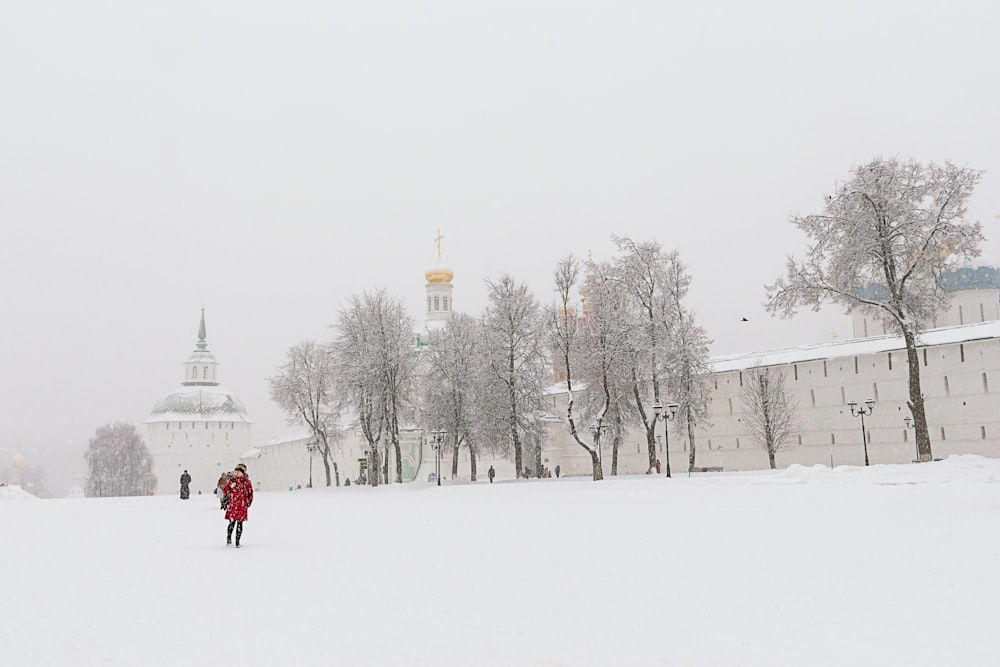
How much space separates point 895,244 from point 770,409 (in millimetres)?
19368

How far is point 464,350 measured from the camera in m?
38.6

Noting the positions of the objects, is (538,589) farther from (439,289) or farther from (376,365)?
(439,289)

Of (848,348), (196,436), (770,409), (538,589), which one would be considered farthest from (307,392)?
(196,436)

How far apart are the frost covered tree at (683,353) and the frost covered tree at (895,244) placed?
6.34 m

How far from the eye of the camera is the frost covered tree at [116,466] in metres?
78.1

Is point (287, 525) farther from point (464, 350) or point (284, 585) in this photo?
point (464, 350)

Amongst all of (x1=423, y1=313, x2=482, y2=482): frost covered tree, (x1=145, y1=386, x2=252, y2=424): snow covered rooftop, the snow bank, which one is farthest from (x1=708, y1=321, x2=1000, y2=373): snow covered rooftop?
(x1=145, y1=386, x2=252, y2=424): snow covered rooftop

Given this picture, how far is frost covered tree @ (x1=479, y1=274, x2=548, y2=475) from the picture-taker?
35188 mm

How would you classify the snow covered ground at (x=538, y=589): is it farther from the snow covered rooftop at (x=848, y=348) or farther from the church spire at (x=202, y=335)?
the church spire at (x=202, y=335)

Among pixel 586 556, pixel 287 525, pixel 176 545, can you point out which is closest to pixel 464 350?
pixel 287 525

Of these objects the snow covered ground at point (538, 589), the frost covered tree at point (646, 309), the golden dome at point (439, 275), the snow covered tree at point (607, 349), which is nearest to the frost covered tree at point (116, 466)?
the golden dome at point (439, 275)

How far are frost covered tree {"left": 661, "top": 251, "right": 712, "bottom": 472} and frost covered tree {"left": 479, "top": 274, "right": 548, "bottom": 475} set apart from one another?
565 centimetres

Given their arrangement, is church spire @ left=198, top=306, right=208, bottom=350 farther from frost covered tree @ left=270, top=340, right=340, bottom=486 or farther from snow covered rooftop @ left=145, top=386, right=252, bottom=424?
frost covered tree @ left=270, top=340, right=340, bottom=486

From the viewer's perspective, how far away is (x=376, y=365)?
36.9m
